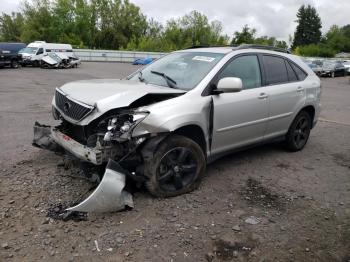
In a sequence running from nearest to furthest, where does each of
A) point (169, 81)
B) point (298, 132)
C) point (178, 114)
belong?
point (178, 114) → point (169, 81) → point (298, 132)

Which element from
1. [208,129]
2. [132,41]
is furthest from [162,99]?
[132,41]

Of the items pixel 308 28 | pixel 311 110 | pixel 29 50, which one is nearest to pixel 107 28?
pixel 29 50

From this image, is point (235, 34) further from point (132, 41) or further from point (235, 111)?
point (235, 111)

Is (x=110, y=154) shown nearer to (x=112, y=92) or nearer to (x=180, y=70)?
(x=112, y=92)

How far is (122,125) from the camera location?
12.9ft

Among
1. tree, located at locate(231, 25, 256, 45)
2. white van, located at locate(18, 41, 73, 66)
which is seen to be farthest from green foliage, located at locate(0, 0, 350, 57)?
white van, located at locate(18, 41, 73, 66)

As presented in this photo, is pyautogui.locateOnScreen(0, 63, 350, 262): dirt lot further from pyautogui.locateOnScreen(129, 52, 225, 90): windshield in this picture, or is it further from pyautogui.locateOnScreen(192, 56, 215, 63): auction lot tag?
pyautogui.locateOnScreen(192, 56, 215, 63): auction lot tag

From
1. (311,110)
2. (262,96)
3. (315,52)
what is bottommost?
(311,110)

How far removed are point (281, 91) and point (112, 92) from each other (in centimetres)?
270

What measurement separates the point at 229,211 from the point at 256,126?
62.3 inches

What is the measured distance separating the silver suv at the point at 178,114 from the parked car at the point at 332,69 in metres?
34.4

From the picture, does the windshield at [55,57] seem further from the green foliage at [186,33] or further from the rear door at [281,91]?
the green foliage at [186,33]

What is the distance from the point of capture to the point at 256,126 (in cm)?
529

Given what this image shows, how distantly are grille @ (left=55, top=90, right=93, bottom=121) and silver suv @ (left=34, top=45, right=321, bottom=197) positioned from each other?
1 cm
